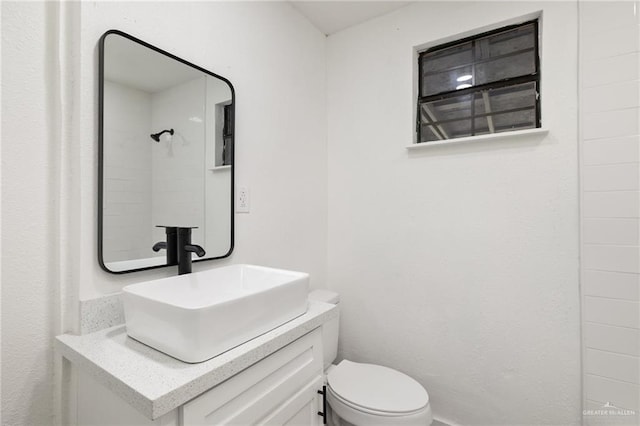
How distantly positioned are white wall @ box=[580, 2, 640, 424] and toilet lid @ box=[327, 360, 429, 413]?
0.75 m

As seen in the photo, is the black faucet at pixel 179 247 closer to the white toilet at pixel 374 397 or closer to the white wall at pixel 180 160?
the white wall at pixel 180 160

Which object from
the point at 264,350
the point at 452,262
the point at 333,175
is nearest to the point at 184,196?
the point at 264,350

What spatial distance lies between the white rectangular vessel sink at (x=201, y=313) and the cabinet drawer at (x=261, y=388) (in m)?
0.08

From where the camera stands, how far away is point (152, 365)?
0.73 metres

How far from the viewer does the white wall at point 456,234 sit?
140cm

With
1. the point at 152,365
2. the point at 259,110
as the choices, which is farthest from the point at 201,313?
the point at 259,110

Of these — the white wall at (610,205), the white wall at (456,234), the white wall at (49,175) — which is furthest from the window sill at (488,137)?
the white wall at (49,175)

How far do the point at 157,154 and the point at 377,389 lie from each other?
1.40 meters

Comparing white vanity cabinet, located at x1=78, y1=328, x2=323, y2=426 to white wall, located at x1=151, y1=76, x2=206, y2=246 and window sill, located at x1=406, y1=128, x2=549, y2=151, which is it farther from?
window sill, located at x1=406, y1=128, x2=549, y2=151

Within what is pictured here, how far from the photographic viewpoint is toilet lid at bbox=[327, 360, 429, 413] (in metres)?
1.30

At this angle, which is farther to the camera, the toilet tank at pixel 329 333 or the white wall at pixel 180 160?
the toilet tank at pixel 329 333

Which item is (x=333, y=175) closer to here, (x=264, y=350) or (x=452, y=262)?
(x=452, y=262)

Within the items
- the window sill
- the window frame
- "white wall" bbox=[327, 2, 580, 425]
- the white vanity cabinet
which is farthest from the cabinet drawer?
the window frame

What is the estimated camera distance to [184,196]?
4.05 ft
